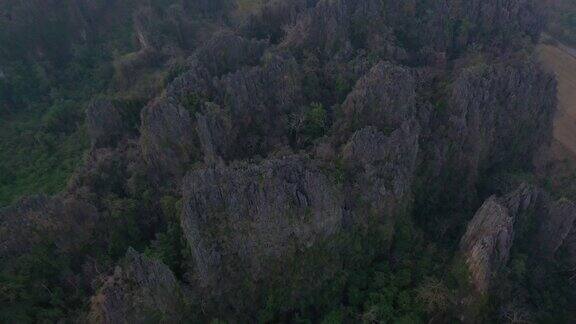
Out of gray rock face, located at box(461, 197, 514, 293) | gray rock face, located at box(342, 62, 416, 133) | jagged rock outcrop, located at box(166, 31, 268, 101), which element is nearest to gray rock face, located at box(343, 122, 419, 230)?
gray rock face, located at box(342, 62, 416, 133)

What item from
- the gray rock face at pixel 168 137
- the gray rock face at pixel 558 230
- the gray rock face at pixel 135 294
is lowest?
the gray rock face at pixel 558 230

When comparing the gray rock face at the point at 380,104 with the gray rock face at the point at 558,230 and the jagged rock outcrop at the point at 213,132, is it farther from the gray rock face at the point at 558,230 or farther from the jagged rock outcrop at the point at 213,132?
the gray rock face at the point at 558,230

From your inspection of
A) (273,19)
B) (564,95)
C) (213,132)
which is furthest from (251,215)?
(564,95)

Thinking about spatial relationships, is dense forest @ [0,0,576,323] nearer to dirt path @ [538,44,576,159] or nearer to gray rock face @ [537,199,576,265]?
gray rock face @ [537,199,576,265]

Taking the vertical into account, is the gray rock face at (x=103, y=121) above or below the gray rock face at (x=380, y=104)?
below

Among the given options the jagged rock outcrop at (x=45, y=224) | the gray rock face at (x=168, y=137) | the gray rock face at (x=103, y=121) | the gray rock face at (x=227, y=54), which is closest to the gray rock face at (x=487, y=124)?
the gray rock face at (x=227, y=54)

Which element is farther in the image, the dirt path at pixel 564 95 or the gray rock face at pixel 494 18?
the dirt path at pixel 564 95
